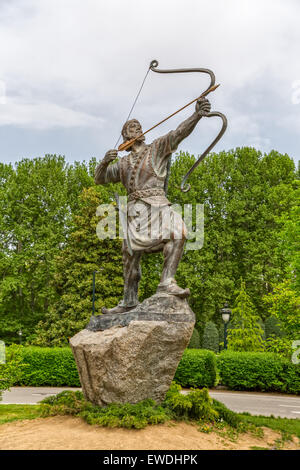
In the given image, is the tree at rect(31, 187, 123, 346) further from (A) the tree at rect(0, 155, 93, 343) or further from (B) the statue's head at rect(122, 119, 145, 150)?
(B) the statue's head at rect(122, 119, 145, 150)

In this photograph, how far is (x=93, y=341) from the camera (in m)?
5.94

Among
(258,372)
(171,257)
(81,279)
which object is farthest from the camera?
(81,279)

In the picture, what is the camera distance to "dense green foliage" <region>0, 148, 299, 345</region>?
2405 centimetres

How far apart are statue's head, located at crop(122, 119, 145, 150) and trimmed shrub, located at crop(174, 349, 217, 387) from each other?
11.3 metres

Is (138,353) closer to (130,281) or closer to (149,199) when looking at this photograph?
(130,281)

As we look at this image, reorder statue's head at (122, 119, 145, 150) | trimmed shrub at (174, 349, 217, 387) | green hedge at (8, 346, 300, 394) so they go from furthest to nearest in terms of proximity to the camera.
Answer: trimmed shrub at (174, 349, 217, 387)
green hedge at (8, 346, 300, 394)
statue's head at (122, 119, 145, 150)

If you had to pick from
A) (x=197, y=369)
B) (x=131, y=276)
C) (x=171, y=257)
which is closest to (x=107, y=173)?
(x=131, y=276)

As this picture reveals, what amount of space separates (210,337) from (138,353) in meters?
21.4

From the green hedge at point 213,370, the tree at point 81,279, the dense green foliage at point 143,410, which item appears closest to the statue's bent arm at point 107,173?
the dense green foliage at point 143,410

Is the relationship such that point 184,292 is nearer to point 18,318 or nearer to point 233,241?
Result: point 233,241

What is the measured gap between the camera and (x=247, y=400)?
13.6 m

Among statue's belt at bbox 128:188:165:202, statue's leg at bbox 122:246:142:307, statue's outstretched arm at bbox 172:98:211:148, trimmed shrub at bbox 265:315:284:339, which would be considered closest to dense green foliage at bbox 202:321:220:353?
trimmed shrub at bbox 265:315:284:339

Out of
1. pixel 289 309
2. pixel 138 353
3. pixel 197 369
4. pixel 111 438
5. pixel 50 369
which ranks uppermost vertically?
pixel 138 353

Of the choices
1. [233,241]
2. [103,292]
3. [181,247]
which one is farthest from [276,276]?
[181,247]
